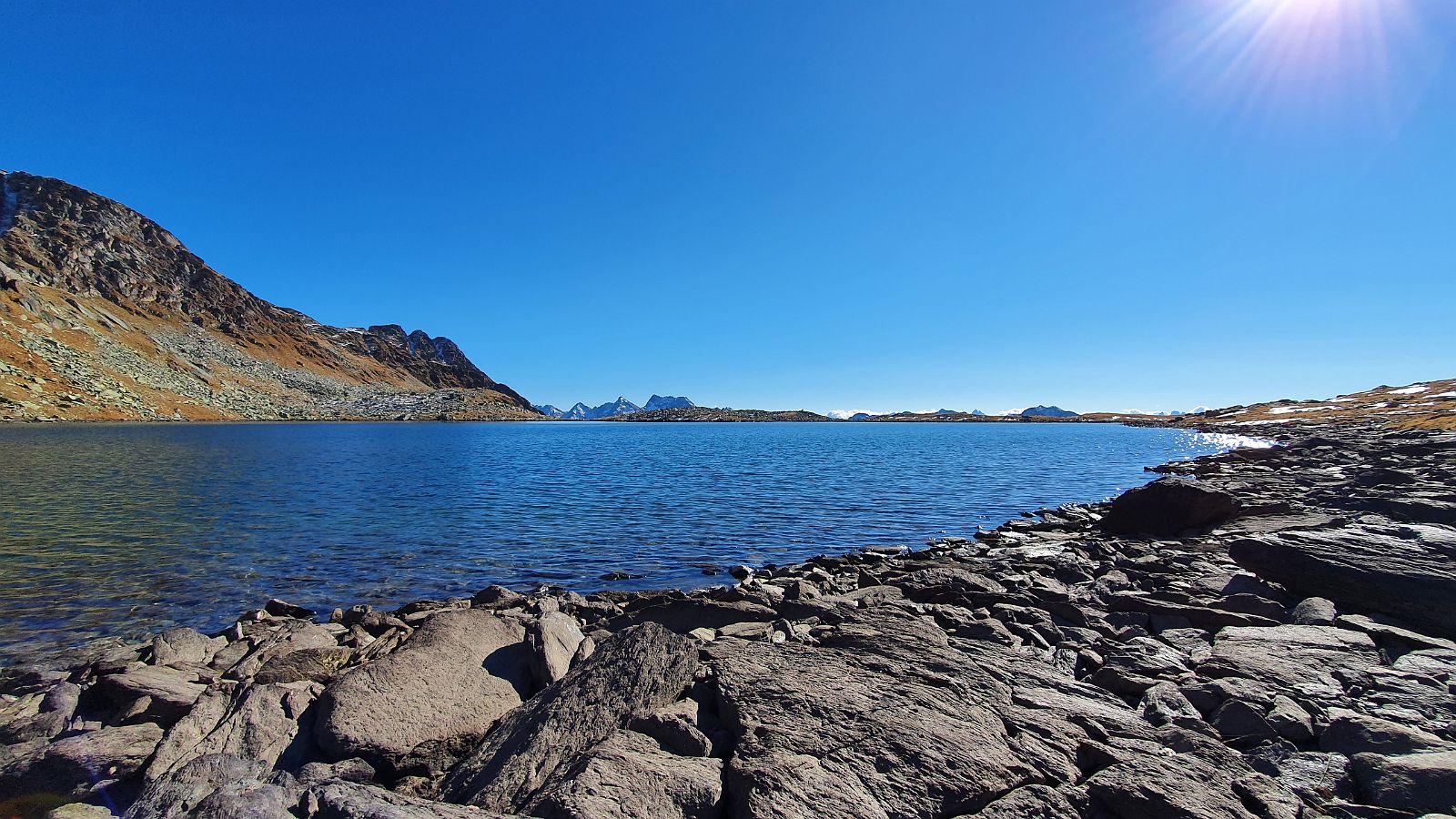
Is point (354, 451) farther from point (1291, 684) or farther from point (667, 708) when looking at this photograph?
point (1291, 684)

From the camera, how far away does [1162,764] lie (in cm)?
546

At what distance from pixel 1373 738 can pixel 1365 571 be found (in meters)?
7.34

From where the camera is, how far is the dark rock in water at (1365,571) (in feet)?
33.6

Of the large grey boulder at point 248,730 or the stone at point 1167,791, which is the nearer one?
the stone at point 1167,791

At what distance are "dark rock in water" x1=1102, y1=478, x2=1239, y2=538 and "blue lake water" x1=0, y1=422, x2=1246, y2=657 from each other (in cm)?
601

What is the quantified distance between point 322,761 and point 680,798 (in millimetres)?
4702

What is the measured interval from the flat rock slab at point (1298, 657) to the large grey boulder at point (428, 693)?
10294mm

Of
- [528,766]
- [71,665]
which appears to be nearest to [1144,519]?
[528,766]

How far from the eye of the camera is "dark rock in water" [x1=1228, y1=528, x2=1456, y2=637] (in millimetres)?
10250

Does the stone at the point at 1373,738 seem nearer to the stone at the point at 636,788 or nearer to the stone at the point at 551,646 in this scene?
the stone at the point at 636,788

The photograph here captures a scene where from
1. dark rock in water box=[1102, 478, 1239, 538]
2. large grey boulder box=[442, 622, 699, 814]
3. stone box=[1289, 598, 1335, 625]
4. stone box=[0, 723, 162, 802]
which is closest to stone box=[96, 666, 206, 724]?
stone box=[0, 723, 162, 802]

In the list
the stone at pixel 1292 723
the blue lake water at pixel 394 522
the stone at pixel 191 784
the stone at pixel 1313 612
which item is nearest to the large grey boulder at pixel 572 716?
the stone at pixel 191 784

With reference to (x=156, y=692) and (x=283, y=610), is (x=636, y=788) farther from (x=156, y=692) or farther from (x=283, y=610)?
(x=283, y=610)

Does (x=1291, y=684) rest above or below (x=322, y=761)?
above
